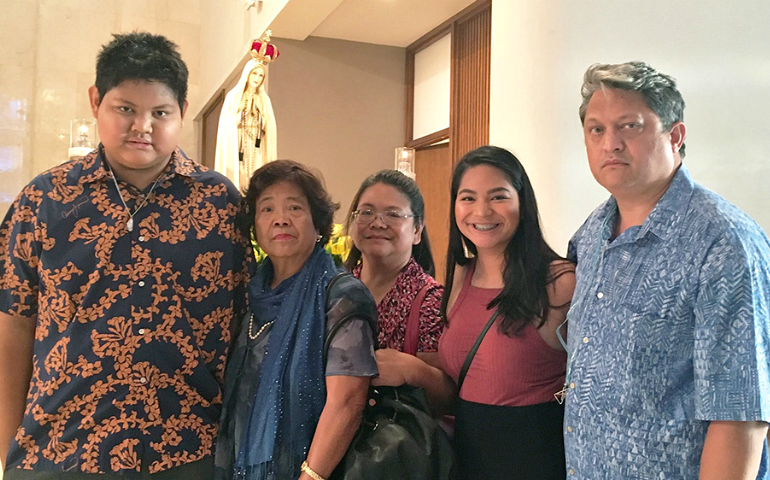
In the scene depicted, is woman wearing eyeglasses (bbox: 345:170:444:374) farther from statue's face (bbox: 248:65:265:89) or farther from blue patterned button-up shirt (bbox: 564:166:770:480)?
statue's face (bbox: 248:65:265:89)

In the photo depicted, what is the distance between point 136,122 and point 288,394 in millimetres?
765

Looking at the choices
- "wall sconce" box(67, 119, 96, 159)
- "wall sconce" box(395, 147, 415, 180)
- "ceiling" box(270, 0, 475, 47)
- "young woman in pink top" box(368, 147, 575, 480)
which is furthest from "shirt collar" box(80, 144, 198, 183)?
"ceiling" box(270, 0, 475, 47)

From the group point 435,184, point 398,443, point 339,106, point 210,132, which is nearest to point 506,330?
point 398,443

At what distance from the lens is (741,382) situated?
1.29 meters

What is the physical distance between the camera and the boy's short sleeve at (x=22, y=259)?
1762 millimetres

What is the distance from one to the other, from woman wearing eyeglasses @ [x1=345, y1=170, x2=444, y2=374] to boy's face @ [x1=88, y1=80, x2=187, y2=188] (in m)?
0.70

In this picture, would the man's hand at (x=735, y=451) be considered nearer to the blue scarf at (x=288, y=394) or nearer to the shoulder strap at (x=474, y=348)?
the shoulder strap at (x=474, y=348)

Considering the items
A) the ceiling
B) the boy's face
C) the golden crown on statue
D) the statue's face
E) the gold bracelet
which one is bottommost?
the gold bracelet

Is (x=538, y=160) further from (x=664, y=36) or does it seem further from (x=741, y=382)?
(x=741, y=382)

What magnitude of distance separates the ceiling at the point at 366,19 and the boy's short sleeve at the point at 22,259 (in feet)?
13.6

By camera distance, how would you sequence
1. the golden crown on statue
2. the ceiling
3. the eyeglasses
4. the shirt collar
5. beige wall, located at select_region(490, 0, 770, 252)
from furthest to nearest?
the ceiling → the golden crown on statue → the eyeglasses → beige wall, located at select_region(490, 0, 770, 252) → the shirt collar

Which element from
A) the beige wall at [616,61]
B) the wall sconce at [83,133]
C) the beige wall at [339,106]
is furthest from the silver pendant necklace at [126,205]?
the beige wall at [339,106]

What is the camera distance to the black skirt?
1730 mm

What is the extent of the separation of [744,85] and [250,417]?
162cm
